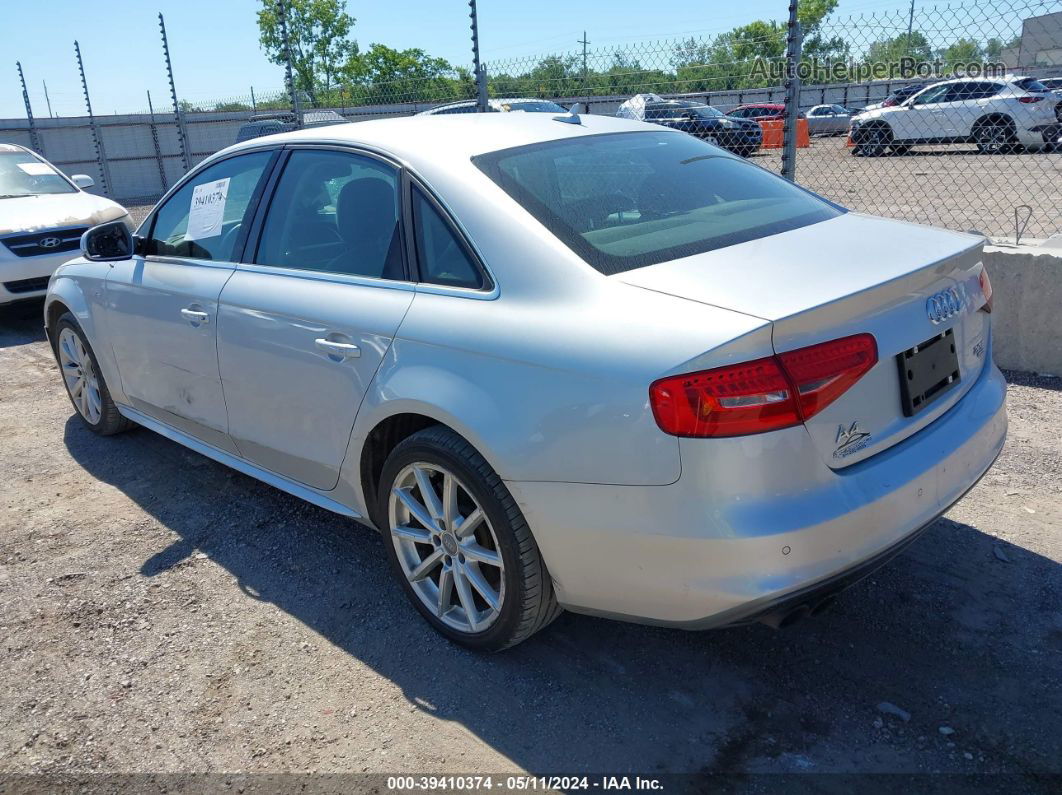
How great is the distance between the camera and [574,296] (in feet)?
7.97

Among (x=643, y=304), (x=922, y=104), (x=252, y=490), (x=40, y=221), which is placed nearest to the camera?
(x=643, y=304)

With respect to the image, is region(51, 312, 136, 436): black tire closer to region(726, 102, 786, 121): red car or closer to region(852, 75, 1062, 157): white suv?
region(726, 102, 786, 121): red car

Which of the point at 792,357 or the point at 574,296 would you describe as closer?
the point at 792,357

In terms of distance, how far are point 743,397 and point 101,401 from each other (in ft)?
13.8

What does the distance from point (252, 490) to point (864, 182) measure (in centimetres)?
1496

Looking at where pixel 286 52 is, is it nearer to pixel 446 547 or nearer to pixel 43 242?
pixel 43 242

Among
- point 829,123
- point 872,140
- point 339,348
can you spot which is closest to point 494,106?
point 339,348

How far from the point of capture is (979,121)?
15773 mm

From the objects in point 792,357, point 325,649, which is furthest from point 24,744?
point 792,357

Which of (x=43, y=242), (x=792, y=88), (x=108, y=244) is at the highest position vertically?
(x=792, y=88)

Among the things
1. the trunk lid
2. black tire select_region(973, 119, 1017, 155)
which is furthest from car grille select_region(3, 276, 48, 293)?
black tire select_region(973, 119, 1017, 155)

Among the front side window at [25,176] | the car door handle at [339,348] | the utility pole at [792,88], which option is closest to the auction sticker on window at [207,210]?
the car door handle at [339,348]

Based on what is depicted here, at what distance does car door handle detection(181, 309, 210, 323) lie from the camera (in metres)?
→ 3.65

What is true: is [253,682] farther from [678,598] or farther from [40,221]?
[40,221]
